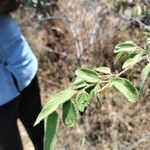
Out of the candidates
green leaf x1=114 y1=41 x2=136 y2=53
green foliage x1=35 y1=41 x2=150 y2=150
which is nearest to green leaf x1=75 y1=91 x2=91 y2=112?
green foliage x1=35 y1=41 x2=150 y2=150

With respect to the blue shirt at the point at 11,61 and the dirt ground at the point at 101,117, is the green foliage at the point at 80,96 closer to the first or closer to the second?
the blue shirt at the point at 11,61

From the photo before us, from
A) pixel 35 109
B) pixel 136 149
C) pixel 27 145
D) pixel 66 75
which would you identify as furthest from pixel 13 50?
pixel 66 75

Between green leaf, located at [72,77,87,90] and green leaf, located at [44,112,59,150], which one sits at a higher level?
green leaf, located at [44,112,59,150]

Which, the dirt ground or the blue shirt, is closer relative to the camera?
the blue shirt

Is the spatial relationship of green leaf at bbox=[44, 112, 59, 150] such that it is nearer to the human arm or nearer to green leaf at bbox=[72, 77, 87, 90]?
green leaf at bbox=[72, 77, 87, 90]

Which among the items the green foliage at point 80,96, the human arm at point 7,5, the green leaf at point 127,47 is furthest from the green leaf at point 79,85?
the human arm at point 7,5

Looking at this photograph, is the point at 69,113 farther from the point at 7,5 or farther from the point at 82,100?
the point at 7,5

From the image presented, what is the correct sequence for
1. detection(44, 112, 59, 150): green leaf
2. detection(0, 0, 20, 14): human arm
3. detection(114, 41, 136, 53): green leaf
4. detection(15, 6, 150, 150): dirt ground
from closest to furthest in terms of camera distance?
detection(44, 112, 59, 150): green leaf → detection(114, 41, 136, 53): green leaf → detection(0, 0, 20, 14): human arm → detection(15, 6, 150, 150): dirt ground
